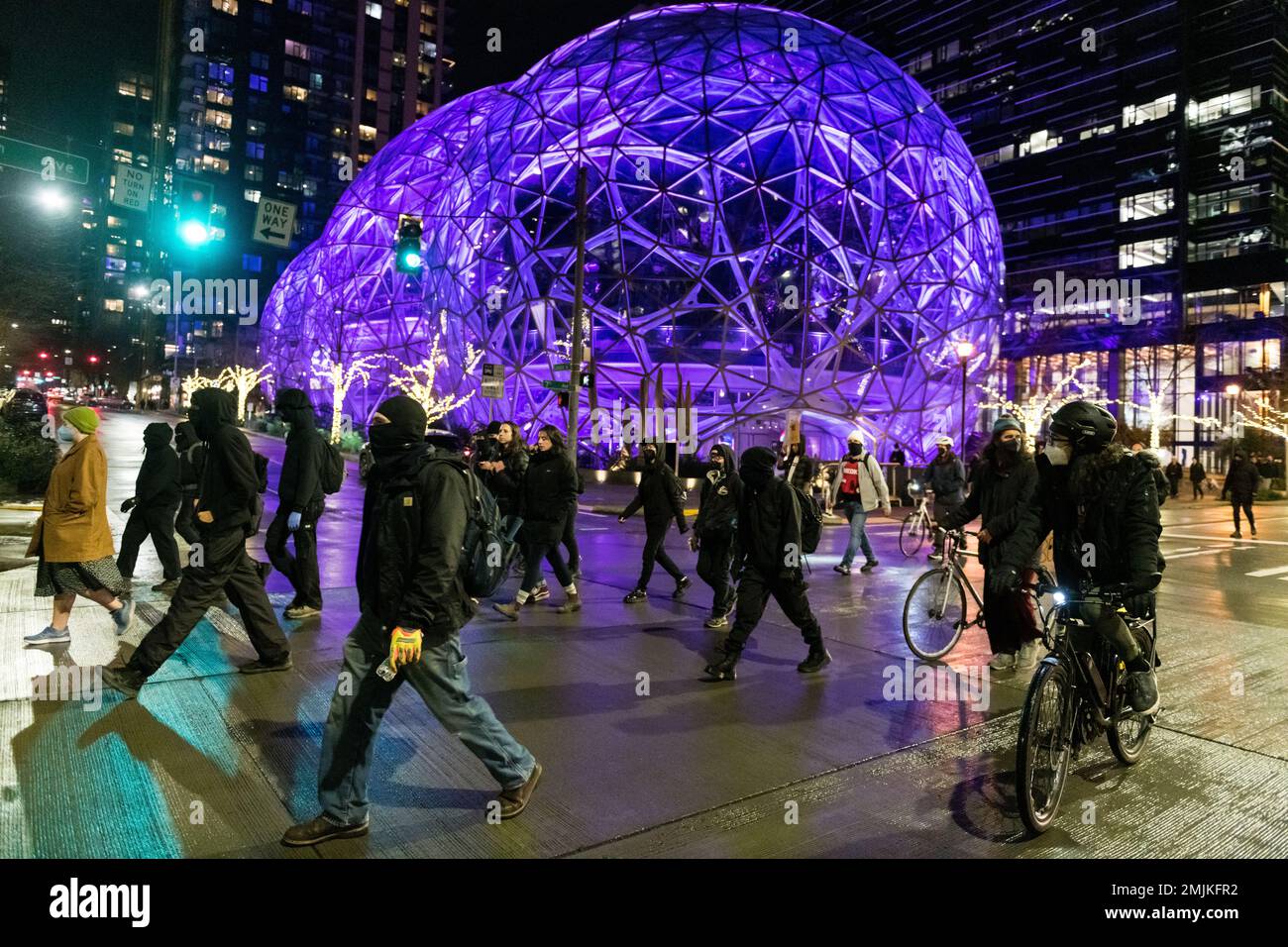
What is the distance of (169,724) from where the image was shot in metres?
4.57

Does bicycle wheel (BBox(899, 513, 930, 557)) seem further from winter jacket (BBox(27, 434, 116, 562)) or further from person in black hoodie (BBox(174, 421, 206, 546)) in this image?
winter jacket (BBox(27, 434, 116, 562))

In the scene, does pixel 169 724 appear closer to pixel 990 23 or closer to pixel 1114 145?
pixel 1114 145

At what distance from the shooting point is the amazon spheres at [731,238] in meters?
30.6

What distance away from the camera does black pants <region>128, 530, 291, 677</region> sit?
501cm

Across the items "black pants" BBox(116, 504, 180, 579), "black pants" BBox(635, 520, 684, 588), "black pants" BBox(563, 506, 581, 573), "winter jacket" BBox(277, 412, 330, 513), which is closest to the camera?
"winter jacket" BBox(277, 412, 330, 513)

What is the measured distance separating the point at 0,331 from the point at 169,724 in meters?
23.9

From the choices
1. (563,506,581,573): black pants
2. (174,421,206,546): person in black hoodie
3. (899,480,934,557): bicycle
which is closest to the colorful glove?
(563,506,581,573): black pants

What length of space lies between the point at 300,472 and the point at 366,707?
14.3 feet

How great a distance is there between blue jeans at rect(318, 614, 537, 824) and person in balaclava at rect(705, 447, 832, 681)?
8.95 ft

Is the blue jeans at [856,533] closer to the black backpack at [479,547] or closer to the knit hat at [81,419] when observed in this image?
the black backpack at [479,547]

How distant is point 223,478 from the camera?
18.2ft

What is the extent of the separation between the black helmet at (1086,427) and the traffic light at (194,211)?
44.5ft

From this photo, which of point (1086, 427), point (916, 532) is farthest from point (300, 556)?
point (916, 532)

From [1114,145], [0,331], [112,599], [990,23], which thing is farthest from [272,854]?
[990,23]
